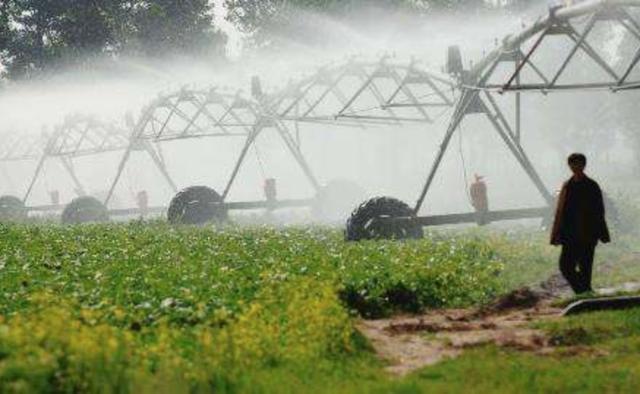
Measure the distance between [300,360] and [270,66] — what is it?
51869mm

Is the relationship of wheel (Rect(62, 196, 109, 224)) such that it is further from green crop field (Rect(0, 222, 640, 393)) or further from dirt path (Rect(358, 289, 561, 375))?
dirt path (Rect(358, 289, 561, 375))

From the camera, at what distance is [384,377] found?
7.47 meters

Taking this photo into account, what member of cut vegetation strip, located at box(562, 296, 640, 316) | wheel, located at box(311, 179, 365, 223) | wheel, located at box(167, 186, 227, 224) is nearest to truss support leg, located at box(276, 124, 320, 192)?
wheel, located at box(311, 179, 365, 223)

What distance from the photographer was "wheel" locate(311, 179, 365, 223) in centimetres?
3169

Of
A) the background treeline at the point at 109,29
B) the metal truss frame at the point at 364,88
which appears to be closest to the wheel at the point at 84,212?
the metal truss frame at the point at 364,88

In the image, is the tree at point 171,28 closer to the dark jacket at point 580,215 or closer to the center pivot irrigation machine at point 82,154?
the center pivot irrigation machine at point 82,154

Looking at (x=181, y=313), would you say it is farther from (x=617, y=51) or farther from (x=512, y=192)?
(x=617, y=51)

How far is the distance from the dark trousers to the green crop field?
1.34 m

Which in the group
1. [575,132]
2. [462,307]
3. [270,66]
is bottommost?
[462,307]

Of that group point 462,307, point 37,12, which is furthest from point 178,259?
point 37,12

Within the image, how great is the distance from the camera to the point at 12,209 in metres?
42.2

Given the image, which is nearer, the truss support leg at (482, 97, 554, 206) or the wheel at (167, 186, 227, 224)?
the truss support leg at (482, 97, 554, 206)

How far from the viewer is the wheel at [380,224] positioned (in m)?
18.9

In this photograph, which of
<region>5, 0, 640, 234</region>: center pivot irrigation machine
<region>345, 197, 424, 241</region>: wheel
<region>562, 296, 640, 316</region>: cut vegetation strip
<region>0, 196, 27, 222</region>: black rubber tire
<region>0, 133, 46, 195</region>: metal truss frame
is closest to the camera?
<region>562, 296, 640, 316</region>: cut vegetation strip
